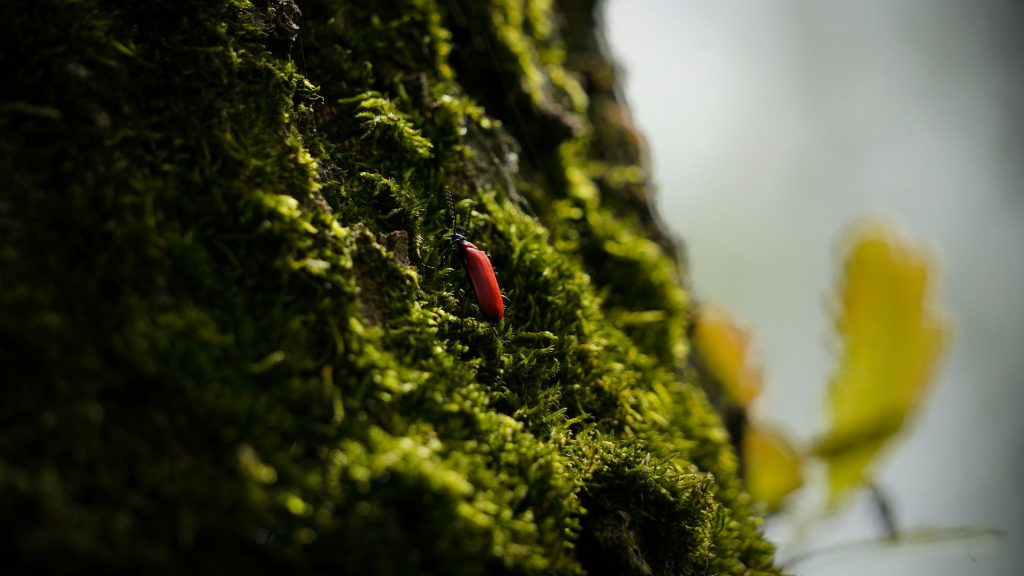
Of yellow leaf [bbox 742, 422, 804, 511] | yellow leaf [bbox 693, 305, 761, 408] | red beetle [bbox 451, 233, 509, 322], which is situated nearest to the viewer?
red beetle [bbox 451, 233, 509, 322]

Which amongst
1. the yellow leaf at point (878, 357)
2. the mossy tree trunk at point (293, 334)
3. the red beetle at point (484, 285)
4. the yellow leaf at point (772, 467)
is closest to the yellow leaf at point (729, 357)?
the yellow leaf at point (772, 467)

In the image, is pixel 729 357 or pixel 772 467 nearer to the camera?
pixel 729 357

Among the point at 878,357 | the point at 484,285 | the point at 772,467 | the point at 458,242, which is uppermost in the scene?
the point at 878,357

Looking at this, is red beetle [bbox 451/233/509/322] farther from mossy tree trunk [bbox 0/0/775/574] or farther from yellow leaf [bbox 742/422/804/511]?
yellow leaf [bbox 742/422/804/511]

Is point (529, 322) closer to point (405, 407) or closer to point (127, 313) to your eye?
point (405, 407)

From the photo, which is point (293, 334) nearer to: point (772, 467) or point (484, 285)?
point (484, 285)

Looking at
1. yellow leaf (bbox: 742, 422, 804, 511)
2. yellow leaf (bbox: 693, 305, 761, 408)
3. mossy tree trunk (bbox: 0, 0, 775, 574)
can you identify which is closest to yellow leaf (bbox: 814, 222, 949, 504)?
yellow leaf (bbox: 742, 422, 804, 511)

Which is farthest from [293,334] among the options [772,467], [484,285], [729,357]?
[772,467]
